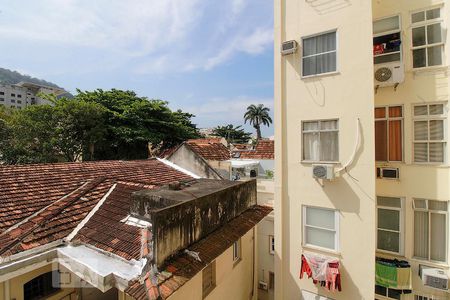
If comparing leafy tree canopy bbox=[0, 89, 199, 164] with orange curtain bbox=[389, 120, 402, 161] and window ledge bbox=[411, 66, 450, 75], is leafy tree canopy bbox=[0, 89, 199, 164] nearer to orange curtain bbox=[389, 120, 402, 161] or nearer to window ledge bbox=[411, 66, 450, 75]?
orange curtain bbox=[389, 120, 402, 161]

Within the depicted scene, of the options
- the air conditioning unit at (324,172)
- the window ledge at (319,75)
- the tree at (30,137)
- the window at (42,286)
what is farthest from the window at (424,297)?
the tree at (30,137)

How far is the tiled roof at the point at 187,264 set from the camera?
3959 millimetres

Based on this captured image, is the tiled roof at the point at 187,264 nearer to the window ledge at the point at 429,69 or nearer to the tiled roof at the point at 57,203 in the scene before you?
the tiled roof at the point at 57,203

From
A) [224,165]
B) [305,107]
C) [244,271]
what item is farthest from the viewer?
[224,165]

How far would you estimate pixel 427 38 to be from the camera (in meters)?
6.91

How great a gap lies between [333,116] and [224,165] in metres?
8.84

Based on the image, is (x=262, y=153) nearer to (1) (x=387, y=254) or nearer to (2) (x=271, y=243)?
(2) (x=271, y=243)

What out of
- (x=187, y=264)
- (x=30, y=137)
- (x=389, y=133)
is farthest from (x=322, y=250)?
(x=30, y=137)

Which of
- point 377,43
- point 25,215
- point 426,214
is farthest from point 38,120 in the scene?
point 426,214

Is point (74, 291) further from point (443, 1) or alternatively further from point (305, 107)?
point (443, 1)

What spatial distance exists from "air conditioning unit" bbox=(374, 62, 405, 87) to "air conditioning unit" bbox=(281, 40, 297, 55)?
2.65 meters

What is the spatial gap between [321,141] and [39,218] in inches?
326

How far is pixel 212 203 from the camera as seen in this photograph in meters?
6.25

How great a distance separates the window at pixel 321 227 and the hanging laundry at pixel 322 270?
376 mm
